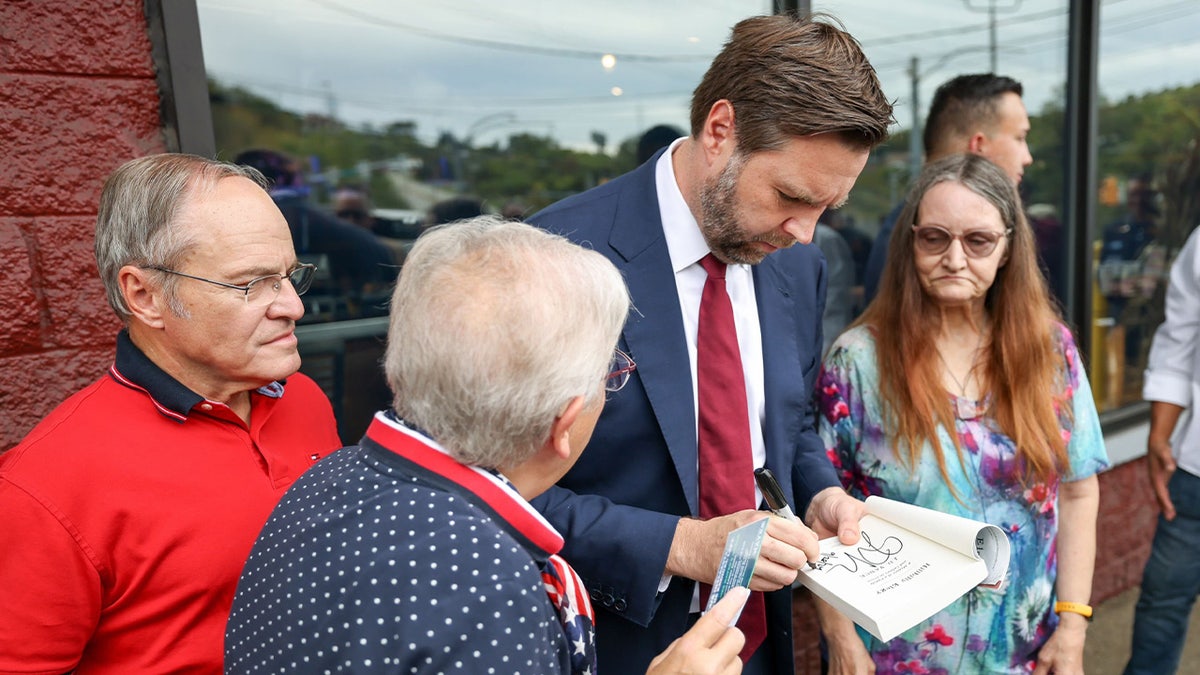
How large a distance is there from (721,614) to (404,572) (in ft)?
1.42

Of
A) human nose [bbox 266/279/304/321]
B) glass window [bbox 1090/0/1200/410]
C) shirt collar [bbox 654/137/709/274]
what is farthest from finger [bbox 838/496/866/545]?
glass window [bbox 1090/0/1200/410]

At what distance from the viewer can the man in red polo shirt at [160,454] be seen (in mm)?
1115

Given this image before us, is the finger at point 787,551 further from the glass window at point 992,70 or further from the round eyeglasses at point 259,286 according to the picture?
the glass window at point 992,70

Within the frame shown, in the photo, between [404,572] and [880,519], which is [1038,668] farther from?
[404,572]

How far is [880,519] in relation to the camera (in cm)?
158

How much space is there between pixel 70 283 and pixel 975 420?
2.01 meters

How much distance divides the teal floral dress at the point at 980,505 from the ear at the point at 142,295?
145 cm

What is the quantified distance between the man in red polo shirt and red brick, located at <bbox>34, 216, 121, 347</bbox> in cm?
49

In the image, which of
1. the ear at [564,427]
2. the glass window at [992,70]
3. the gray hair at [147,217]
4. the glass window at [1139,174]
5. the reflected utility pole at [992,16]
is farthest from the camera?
the glass window at [1139,174]

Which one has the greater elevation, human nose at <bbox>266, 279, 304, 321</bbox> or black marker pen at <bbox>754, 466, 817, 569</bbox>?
human nose at <bbox>266, 279, 304, 321</bbox>

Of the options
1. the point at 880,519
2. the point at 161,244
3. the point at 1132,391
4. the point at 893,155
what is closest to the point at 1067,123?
the point at 893,155

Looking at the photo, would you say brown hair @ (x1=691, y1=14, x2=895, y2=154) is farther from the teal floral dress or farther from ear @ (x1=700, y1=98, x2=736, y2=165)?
the teal floral dress

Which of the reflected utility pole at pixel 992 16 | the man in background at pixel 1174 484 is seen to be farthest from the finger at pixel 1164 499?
the reflected utility pole at pixel 992 16

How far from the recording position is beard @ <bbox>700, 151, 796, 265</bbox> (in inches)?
60.4
